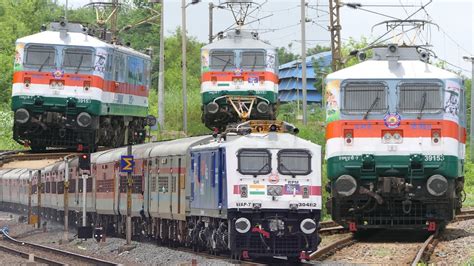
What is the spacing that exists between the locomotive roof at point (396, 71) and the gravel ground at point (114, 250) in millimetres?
5202

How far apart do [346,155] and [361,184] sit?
2.51 feet

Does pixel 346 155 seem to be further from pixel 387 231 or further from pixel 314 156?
pixel 387 231

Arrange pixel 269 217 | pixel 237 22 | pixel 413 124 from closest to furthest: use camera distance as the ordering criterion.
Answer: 1. pixel 269 217
2. pixel 413 124
3. pixel 237 22

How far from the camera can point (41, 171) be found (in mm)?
44531

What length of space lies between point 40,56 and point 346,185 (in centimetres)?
1554

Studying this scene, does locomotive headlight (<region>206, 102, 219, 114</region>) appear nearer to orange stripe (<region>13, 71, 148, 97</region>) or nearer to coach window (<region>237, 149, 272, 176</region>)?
orange stripe (<region>13, 71, 148, 97</region>)

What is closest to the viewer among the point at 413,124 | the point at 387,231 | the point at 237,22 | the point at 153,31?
the point at 413,124

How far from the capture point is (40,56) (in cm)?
3703

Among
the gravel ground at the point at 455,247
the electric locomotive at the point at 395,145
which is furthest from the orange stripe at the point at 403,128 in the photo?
the gravel ground at the point at 455,247

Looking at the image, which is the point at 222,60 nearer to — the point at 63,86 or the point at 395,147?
the point at 63,86

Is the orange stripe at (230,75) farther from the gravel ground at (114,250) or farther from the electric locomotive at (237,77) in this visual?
the gravel ground at (114,250)

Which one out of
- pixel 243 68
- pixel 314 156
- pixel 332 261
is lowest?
pixel 332 261

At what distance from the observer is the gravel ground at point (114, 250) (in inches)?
913

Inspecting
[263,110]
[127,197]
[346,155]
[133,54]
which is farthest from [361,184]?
[133,54]
